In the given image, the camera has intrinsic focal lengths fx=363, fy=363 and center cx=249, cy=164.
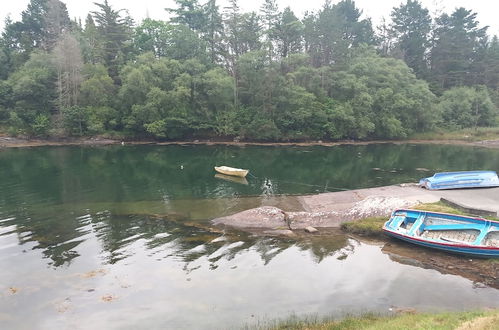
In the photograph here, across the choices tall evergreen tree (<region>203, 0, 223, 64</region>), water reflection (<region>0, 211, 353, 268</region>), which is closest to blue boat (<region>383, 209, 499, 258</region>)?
water reflection (<region>0, 211, 353, 268</region>)

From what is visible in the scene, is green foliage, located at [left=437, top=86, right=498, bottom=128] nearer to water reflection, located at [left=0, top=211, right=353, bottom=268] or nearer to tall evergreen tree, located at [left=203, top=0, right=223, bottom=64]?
tall evergreen tree, located at [left=203, top=0, right=223, bottom=64]

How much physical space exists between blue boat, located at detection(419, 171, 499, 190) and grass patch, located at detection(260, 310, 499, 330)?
2360 cm

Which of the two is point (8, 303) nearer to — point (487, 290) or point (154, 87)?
point (487, 290)

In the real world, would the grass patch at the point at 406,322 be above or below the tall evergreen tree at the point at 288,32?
below

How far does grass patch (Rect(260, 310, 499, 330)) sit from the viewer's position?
1159 cm

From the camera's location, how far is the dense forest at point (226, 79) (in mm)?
78125

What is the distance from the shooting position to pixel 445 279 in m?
18.6

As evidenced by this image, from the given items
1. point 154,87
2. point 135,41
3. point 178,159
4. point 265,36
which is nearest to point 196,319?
point 178,159

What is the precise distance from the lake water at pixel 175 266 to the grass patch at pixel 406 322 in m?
0.97

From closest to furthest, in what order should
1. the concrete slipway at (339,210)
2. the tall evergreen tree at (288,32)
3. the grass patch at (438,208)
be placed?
the grass patch at (438,208) < the concrete slipway at (339,210) < the tall evergreen tree at (288,32)

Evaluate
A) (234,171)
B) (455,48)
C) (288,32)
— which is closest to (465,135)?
(455,48)

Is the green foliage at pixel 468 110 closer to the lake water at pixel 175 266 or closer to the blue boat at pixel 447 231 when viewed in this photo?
the lake water at pixel 175 266

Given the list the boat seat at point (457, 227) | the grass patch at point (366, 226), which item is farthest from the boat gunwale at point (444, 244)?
the boat seat at point (457, 227)

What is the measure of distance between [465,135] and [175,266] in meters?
88.4
